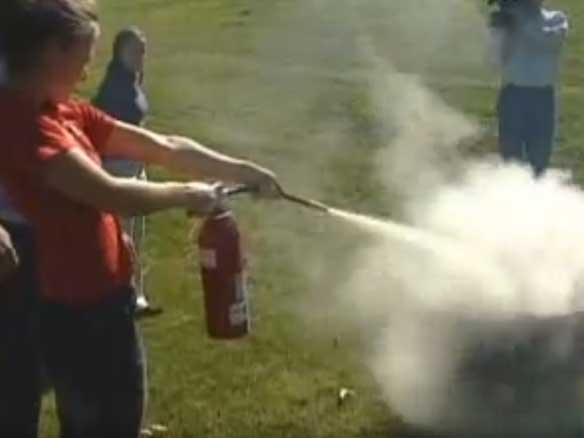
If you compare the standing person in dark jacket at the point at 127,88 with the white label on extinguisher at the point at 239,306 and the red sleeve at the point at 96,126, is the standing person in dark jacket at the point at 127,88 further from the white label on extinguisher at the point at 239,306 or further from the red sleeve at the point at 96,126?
the red sleeve at the point at 96,126

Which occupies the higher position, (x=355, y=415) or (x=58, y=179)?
(x=58, y=179)

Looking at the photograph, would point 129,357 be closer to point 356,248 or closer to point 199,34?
point 356,248

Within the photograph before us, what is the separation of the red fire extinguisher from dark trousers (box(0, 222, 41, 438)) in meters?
0.78

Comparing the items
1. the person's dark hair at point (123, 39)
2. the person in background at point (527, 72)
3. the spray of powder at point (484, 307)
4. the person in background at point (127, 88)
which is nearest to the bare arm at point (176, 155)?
the spray of powder at point (484, 307)

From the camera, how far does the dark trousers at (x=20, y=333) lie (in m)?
Answer: 5.07

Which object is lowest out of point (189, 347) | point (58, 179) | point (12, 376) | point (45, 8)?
point (189, 347)

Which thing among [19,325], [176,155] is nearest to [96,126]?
[176,155]

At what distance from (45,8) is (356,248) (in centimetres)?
578

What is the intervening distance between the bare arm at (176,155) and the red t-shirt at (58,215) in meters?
0.28

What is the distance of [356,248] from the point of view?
10.3 meters

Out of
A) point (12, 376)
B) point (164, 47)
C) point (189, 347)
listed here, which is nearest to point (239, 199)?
point (189, 347)

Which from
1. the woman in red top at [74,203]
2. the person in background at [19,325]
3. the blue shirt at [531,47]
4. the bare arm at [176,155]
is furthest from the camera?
the blue shirt at [531,47]

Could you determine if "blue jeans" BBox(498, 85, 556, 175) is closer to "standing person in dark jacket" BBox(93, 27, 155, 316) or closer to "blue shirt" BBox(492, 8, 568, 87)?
"blue shirt" BBox(492, 8, 568, 87)

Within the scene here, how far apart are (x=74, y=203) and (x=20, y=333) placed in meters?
0.60
